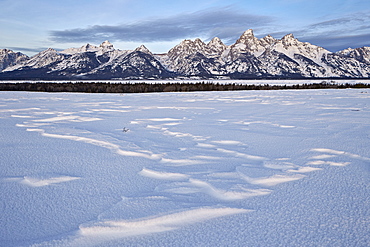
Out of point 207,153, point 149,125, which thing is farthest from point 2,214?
point 149,125

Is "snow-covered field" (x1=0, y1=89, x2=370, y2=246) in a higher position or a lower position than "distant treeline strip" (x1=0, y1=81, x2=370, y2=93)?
lower

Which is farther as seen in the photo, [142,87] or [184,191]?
[142,87]

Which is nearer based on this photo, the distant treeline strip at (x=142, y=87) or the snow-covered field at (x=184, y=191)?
the snow-covered field at (x=184, y=191)

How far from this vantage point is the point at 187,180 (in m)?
3.35

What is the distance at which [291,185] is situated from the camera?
10.4 feet

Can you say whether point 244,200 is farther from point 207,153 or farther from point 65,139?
point 65,139

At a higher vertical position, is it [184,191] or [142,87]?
[142,87]

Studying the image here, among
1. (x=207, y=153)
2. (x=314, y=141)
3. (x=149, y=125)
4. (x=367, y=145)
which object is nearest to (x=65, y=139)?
(x=149, y=125)

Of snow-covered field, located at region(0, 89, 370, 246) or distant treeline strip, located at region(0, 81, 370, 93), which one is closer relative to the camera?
snow-covered field, located at region(0, 89, 370, 246)

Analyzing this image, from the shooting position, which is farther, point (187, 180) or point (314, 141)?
point (314, 141)

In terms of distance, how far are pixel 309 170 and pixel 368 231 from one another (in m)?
1.55

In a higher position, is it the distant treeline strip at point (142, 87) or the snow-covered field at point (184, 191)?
the distant treeline strip at point (142, 87)

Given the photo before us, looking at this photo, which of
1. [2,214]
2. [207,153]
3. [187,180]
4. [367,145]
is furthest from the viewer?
[367,145]

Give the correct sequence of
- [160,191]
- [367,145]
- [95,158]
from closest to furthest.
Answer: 1. [160,191]
2. [95,158]
3. [367,145]
